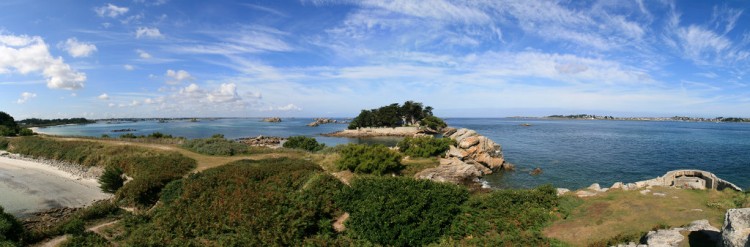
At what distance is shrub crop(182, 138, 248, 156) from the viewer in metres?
31.2

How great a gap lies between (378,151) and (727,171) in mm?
35494

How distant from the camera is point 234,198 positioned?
13.7 metres

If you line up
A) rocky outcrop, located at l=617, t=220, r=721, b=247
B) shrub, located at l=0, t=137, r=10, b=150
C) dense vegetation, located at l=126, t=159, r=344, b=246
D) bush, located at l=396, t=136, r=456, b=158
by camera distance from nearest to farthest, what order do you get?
rocky outcrop, located at l=617, t=220, r=721, b=247
dense vegetation, located at l=126, t=159, r=344, b=246
bush, located at l=396, t=136, r=456, b=158
shrub, located at l=0, t=137, r=10, b=150

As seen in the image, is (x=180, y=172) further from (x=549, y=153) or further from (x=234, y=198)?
(x=549, y=153)

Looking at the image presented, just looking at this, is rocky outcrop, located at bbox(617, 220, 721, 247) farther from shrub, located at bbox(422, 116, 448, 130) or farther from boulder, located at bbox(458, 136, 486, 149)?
shrub, located at bbox(422, 116, 448, 130)

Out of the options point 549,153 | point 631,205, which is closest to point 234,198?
point 631,205

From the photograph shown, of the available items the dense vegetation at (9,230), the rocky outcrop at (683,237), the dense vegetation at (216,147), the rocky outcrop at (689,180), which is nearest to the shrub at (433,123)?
the dense vegetation at (216,147)

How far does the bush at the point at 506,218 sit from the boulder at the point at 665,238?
2404mm

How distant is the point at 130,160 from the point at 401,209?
84.0ft

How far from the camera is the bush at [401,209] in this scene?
36.3 feet

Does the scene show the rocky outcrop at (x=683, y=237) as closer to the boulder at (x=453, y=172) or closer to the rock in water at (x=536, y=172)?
the boulder at (x=453, y=172)

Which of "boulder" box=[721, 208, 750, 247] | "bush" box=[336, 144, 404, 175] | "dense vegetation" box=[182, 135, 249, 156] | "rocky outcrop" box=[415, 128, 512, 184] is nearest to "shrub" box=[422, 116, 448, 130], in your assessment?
"rocky outcrop" box=[415, 128, 512, 184]

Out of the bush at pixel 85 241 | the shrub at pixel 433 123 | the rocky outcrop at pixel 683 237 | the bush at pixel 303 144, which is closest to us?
the rocky outcrop at pixel 683 237

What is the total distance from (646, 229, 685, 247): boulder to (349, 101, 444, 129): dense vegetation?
86.3 m
